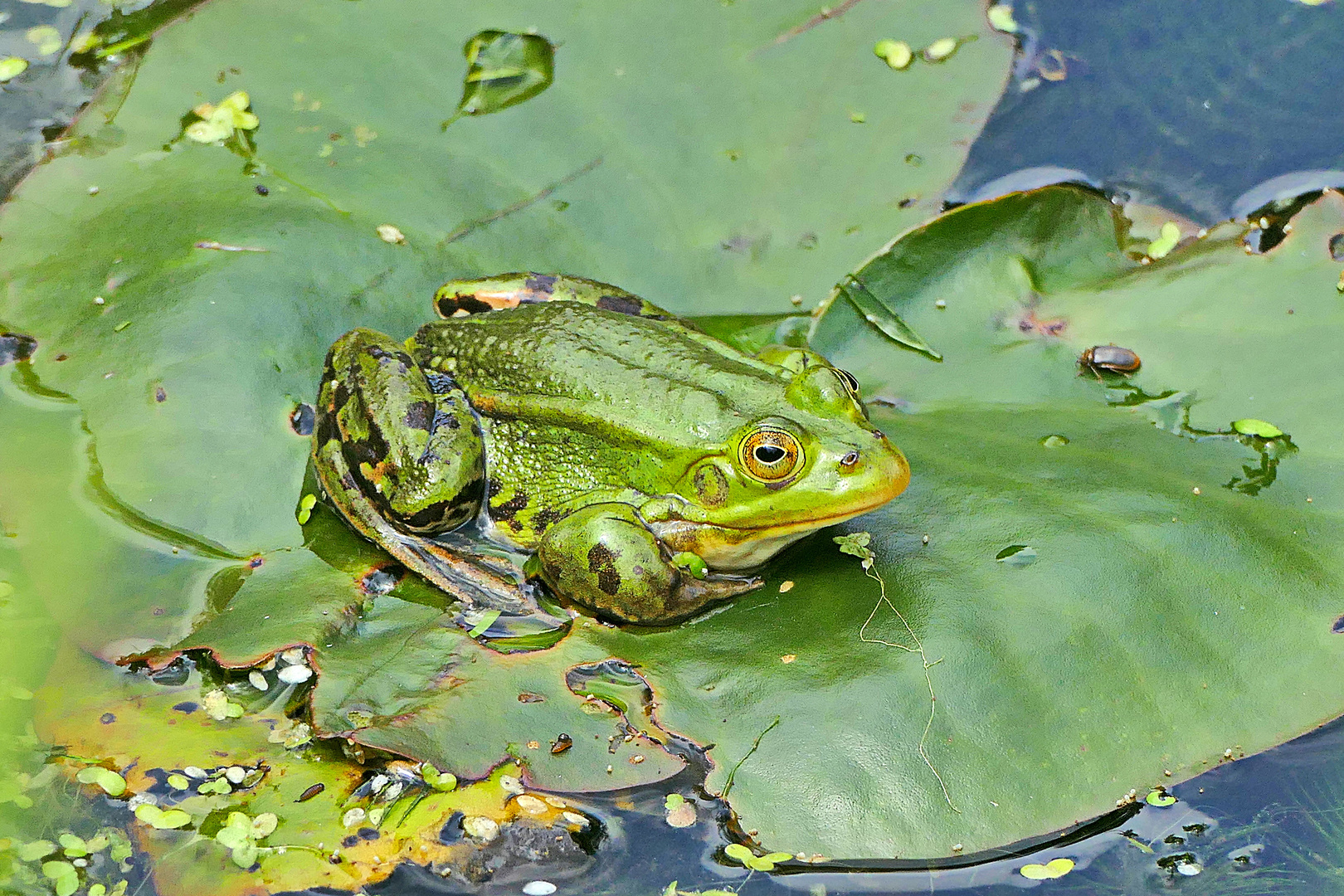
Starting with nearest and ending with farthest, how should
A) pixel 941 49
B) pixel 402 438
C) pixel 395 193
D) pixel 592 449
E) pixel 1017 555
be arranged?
pixel 1017 555
pixel 402 438
pixel 592 449
pixel 395 193
pixel 941 49

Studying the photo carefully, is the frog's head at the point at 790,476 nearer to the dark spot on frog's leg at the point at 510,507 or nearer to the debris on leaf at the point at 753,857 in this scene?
the dark spot on frog's leg at the point at 510,507

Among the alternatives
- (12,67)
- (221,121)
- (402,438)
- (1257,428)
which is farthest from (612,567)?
(12,67)

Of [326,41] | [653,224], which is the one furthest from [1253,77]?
[326,41]

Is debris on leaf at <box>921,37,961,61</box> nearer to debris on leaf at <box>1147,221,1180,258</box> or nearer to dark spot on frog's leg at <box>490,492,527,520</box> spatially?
debris on leaf at <box>1147,221,1180,258</box>

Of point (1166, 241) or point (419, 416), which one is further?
point (1166, 241)

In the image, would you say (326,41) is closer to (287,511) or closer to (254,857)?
(287,511)

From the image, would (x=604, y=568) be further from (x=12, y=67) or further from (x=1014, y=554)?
(x=12, y=67)
